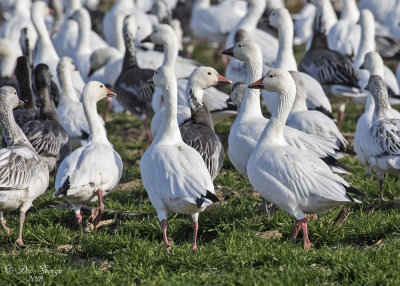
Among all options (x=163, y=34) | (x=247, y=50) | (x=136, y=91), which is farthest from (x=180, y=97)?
(x=247, y=50)

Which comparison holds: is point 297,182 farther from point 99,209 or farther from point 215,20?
point 215,20

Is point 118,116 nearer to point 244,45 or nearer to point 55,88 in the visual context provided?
point 55,88

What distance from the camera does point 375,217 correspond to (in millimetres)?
6234

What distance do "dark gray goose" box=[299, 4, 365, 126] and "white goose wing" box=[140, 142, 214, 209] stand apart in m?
4.80

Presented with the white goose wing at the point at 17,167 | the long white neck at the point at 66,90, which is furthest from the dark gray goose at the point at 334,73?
the white goose wing at the point at 17,167

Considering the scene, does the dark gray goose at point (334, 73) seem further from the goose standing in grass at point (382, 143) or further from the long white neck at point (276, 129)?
the long white neck at point (276, 129)

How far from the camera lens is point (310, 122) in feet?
26.9

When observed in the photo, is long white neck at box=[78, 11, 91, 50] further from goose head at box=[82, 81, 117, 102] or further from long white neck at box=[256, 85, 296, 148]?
long white neck at box=[256, 85, 296, 148]

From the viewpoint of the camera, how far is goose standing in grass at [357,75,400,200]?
23.3 feet

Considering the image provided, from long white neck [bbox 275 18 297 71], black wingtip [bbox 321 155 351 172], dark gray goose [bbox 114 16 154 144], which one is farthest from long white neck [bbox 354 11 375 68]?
black wingtip [bbox 321 155 351 172]

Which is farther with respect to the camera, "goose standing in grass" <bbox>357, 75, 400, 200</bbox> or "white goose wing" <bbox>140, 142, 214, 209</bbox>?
"goose standing in grass" <bbox>357, 75, 400, 200</bbox>

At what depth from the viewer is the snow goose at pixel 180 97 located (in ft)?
30.1

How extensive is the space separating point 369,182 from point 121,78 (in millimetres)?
4917

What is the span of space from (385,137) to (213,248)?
247 centimetres
